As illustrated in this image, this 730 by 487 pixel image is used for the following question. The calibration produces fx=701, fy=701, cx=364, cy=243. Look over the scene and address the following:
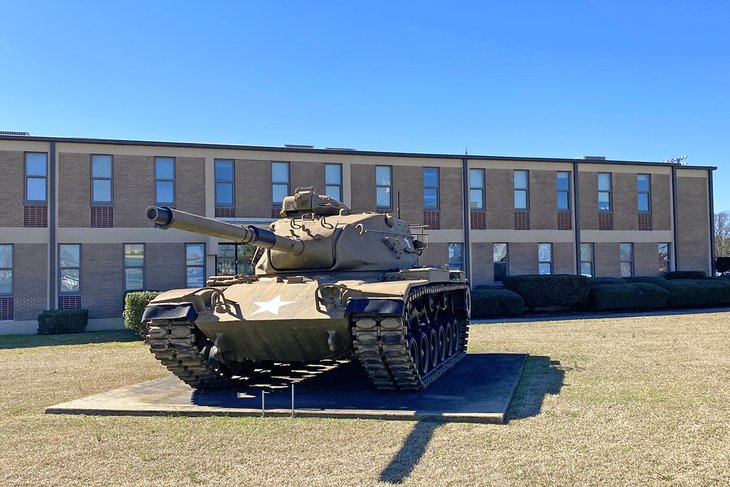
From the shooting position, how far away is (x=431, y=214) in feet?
90.8

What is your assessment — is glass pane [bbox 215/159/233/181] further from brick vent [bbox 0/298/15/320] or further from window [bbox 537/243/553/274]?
window [bbox 537/243/553/274]

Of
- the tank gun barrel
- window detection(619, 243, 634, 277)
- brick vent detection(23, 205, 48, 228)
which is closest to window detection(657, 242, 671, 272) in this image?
window detection(619, 243, 634, 277)

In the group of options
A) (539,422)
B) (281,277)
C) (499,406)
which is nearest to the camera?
(539,422)

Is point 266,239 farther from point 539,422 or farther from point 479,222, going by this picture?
point 479,222

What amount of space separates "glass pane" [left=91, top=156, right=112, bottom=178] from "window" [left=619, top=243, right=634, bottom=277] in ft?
68.7

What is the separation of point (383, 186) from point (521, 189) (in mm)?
5999

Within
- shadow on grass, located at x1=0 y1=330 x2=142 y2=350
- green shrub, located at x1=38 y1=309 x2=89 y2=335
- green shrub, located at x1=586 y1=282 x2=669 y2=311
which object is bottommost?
shadow on grass, located at x1=0 y1=330 x2=142 y2=350

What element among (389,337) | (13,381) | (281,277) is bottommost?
(13,381)

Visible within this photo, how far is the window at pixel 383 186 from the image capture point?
27094mm

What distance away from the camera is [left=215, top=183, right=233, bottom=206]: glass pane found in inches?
989

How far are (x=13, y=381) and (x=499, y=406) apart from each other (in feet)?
28.8

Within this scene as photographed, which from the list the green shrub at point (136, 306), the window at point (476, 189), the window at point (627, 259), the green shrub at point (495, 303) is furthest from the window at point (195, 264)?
the window at point (627, 259)

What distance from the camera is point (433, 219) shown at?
27672 mm

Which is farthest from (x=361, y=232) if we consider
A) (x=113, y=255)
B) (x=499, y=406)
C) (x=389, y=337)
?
(x=113, y=255)
